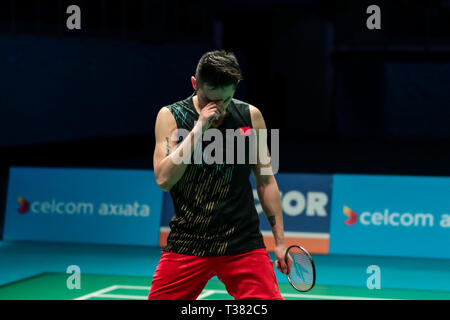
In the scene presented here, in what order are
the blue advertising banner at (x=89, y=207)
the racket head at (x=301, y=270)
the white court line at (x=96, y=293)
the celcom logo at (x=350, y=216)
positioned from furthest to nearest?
1. the blue advertising banner at (x=89, y=207)
2. the celcom logo at (x=350, y=216)
3. the white court line at (x=96, y=293)
4. the racket head at (x=301, y=270)

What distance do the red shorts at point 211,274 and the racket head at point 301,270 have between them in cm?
12

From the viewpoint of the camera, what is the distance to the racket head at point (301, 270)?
345 centimetres

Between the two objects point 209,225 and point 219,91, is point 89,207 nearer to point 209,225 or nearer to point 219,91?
point 209,225

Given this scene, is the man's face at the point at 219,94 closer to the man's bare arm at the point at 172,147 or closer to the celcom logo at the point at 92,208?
the man's bare arm at the point at 172,147

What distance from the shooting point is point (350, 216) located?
8938 mm

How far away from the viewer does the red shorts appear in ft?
11.5

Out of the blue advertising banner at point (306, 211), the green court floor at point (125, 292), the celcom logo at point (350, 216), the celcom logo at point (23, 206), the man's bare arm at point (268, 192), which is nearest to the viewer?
the man's bare arm at point (268, 192)

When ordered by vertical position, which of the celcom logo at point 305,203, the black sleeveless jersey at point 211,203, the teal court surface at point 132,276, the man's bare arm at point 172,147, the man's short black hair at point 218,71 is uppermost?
the man's short black hair at point 218,71

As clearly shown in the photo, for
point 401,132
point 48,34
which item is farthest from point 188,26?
point 48,34

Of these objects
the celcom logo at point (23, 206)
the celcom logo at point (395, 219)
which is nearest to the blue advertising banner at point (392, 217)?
the celcom logo at point (395, 219)

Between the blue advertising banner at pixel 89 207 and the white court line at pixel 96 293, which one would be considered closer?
the white court line at pixel 96 293

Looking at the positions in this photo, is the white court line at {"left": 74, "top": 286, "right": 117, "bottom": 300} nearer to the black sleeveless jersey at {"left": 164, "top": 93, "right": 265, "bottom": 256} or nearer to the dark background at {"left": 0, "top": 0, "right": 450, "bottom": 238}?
the black sleeveless jersey at {"left": 164, "top": 93, "right": 265, "bottom": 256}

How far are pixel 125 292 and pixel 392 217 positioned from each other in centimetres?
336

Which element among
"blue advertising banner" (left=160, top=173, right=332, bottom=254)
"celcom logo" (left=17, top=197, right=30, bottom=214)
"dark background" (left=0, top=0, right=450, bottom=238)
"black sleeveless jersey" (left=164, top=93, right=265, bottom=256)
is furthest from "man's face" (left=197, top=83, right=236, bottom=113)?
"dark background" (left=0, top=0, right=450, bottom=238)
